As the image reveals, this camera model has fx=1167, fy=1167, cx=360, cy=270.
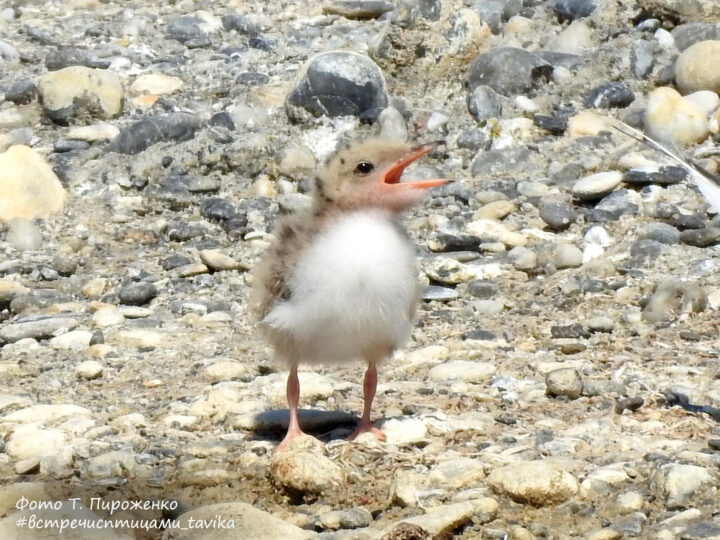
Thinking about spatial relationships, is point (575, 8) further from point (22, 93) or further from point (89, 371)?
point (89, 371)

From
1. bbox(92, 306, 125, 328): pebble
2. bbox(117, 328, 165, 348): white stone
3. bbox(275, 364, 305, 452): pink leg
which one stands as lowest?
bbox(92, 306, 125, 328): pebble

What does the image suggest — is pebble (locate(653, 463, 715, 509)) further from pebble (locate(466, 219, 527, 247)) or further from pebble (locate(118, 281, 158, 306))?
pebble (locate(118, 281, 158, 306))

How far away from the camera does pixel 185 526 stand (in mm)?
3994

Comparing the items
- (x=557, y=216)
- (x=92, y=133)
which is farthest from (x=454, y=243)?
(x=92, y=133)

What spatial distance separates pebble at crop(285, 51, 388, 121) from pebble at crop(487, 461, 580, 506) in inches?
203

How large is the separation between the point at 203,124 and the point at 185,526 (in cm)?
553

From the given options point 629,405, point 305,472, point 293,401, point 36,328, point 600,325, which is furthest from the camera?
point 36,328

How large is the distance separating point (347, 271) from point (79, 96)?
5465mm

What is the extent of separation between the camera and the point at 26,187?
27.0 feet

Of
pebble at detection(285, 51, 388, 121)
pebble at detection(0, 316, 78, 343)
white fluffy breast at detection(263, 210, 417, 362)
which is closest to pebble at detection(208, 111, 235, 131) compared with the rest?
pebble at detection(285, 51, 388, 121)

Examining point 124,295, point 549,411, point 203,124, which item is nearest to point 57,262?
point 124,295

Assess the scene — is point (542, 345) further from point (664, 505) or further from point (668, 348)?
point (664, 505)

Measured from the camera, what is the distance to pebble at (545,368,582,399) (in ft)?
17.3

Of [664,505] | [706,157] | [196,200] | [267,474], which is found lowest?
[196,200]
